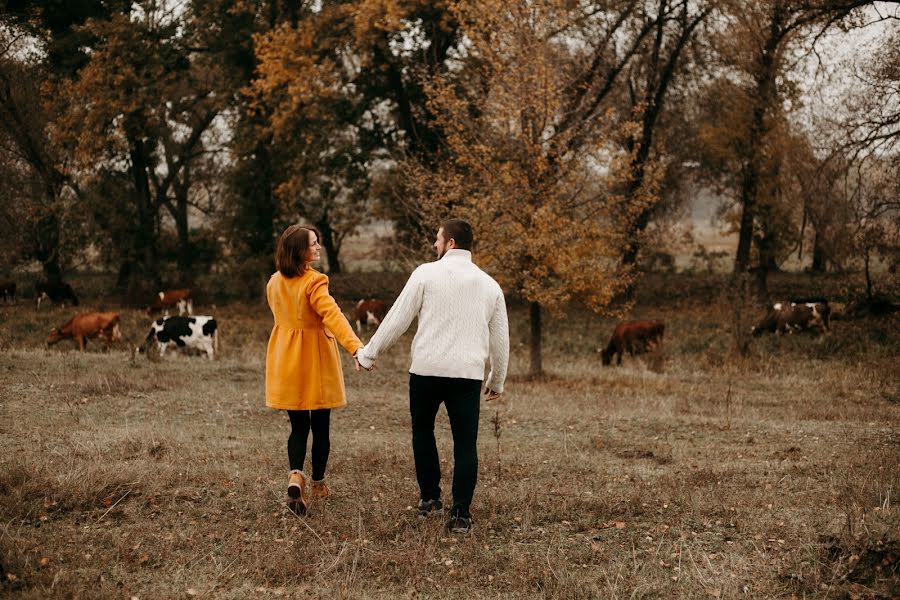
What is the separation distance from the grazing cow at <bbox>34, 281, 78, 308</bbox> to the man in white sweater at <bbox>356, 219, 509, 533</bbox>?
2527cm

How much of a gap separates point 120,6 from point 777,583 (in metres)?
28.0

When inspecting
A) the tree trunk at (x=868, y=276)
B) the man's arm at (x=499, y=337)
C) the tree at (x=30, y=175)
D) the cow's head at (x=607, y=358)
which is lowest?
the cow's head at (x=607, y=358)

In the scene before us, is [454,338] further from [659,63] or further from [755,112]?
[659,63]

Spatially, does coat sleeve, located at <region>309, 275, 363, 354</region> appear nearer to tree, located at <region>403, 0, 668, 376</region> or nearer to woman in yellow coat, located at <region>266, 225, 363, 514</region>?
woman in yellow coat, located at <region>266, 225, 363, 514</region>

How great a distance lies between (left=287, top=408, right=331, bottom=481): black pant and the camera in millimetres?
6547

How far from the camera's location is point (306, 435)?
661 cm

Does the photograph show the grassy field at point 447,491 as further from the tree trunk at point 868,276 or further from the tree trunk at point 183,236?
the tree trunk at point 183,236

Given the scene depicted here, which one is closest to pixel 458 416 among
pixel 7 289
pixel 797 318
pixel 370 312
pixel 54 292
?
pixel 370 312

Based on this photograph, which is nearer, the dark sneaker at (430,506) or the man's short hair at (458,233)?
the man's short hair at (458,233)

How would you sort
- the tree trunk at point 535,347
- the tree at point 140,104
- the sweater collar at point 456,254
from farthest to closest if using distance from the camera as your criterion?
the tree at point 140,104
the tree trunk at point 535,347
the sweater collar at point 456,254

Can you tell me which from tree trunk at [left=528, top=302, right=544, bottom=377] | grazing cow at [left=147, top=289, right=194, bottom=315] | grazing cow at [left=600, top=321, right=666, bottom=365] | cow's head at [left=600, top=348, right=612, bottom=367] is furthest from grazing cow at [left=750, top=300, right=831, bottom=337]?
grazing cow at [left=147, top=289, right=194, bottom=315]

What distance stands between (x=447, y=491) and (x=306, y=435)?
1.43 metres

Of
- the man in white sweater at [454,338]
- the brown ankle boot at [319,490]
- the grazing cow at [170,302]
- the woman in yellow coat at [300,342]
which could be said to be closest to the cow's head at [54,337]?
the grazing cow at [170,302]

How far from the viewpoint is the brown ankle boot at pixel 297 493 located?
6.39 meters
